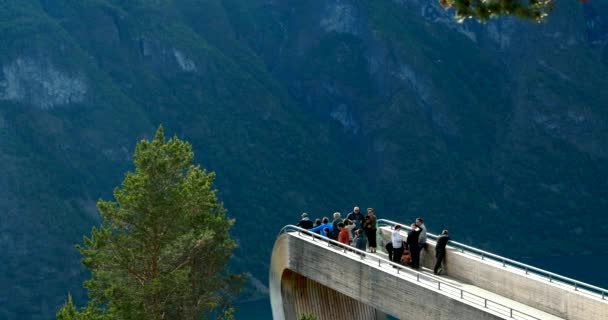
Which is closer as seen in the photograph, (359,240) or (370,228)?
(359,240)

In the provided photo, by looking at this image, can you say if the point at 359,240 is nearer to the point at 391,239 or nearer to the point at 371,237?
the point at 371,237

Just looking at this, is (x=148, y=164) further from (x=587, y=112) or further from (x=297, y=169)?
(x=587, y=112)

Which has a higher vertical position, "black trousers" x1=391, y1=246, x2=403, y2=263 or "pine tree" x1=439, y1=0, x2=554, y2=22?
"pine tree" x1=439, y1=0, x2=554, y2=22

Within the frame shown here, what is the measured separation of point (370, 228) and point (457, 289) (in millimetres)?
4155

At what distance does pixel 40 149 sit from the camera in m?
105

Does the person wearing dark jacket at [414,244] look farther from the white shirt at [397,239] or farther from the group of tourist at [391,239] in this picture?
the white shirt at [397,239]

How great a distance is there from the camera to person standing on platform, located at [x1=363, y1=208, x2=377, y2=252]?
76.7 ft

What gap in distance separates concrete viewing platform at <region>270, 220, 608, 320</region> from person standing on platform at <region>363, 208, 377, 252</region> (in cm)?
48

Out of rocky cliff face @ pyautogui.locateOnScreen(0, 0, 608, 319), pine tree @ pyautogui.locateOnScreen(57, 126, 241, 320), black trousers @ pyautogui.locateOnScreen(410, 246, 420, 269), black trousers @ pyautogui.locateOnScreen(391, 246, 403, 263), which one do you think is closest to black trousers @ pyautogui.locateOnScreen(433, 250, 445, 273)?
black trousers @ pyautogui.locateOnScreen(410, 246, 420, 269)

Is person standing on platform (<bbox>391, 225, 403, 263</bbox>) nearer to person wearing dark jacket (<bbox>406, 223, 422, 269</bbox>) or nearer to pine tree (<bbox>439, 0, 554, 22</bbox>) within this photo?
person wearing dark jacket (<bbox>406, 223, 422, 269</bbox>)

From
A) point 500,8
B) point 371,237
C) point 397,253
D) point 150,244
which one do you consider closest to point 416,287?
point 397,253

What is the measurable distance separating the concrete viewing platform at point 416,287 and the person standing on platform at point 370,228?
480 mm

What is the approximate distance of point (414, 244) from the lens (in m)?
22.2

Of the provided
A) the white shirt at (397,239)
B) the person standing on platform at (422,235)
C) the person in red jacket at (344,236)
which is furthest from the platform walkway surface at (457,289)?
the person standing on platform at (422,235)
